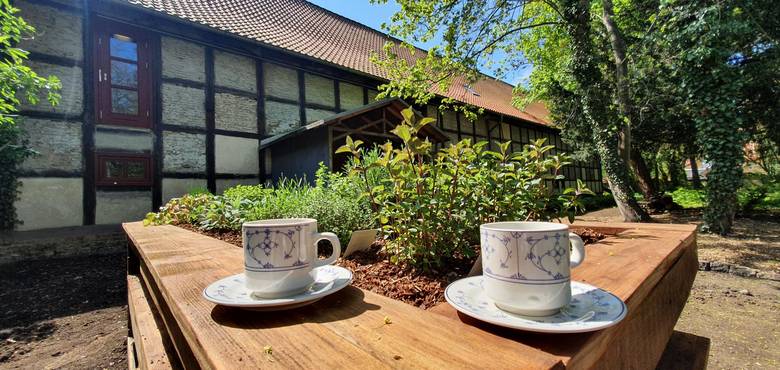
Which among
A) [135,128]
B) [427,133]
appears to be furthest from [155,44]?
[427,133]

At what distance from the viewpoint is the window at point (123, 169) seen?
5.77 metres

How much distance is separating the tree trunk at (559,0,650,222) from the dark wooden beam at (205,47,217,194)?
7.48m

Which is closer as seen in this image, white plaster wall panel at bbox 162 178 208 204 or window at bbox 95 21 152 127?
window at bbox 95 21 152 127

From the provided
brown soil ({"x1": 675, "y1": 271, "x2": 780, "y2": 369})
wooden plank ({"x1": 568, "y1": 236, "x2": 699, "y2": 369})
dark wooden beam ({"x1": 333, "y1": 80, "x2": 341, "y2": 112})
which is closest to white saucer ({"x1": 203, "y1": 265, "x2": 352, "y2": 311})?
wooden plank ({"x1": 568, "y1": 236, "x2": 699, "y2": 369})

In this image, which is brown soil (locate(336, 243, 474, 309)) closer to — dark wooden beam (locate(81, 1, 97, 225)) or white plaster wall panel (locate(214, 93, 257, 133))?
dark wooden beam (locate(81, 1, 97, 225))

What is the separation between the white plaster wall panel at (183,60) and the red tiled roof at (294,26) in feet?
1.90

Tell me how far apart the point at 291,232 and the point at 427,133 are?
741 centimetres

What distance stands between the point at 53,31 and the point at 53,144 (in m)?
1.89

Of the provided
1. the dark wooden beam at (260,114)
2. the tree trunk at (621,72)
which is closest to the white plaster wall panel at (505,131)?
the tree trunk at (621,72)

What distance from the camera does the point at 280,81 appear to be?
786cm

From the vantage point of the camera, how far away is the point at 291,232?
0.76m

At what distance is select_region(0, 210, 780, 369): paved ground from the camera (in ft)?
8.13

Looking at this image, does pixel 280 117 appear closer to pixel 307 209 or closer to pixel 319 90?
pixel 319 90

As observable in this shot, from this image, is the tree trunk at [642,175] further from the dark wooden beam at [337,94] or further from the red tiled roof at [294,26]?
the dark wooden beam at [337,94]
